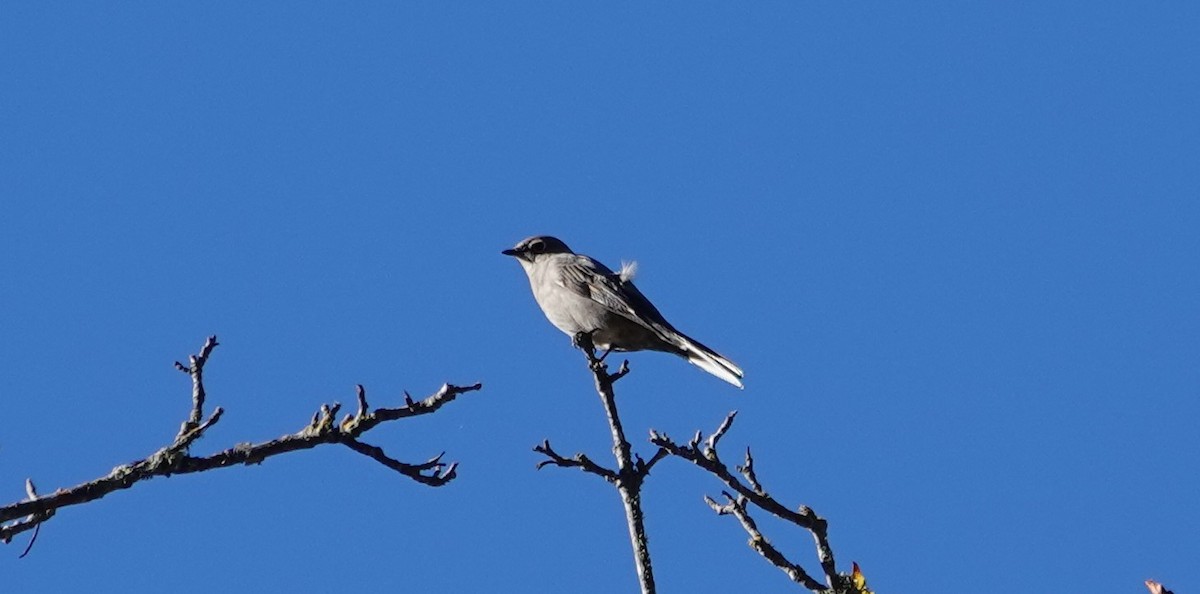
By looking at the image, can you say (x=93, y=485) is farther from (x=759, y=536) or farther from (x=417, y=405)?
(x=759, y=536)

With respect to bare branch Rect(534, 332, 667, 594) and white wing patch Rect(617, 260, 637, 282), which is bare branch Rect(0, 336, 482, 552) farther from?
white wing patch Rect(617, 260, 637, 282)

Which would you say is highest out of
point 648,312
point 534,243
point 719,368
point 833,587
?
point 534,243

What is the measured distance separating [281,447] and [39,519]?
2.80ft

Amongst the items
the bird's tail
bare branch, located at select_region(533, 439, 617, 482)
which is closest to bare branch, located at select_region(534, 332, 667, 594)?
bare branch, located at select_region(533, 439, 617, 482)

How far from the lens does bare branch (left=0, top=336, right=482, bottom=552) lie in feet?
13.4

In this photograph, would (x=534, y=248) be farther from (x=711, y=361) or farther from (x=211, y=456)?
(x=211, y=456)

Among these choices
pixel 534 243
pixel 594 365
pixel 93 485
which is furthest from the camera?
pixel 534 243

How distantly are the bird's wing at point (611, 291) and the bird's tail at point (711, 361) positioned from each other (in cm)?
23

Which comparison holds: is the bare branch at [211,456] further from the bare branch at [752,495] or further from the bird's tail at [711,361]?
the bird's tail at [711,361]

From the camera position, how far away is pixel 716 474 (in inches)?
179

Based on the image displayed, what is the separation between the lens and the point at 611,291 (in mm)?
10172

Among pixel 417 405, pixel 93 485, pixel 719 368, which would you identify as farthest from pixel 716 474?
pixel 719 368

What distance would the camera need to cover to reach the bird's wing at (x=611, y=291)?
32.4 ft

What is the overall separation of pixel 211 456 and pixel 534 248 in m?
7.56
